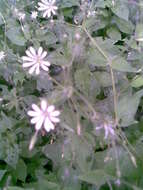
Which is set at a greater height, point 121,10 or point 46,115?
point 121,10

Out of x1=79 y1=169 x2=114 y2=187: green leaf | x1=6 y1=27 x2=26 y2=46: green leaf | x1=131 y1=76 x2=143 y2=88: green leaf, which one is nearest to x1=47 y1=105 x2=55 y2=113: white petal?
x1=79 y1=169 x2=114 y2=187: green leaf

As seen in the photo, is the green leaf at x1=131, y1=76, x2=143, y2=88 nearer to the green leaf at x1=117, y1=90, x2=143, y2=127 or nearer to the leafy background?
the leafy background

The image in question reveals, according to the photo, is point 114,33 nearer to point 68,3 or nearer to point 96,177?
point 68,3

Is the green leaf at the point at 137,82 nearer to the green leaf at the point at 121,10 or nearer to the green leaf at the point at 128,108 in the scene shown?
the green leaf at the point at 128,108

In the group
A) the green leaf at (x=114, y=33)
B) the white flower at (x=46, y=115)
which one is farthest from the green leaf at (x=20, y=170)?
the green leaf at (x=114, y=33)

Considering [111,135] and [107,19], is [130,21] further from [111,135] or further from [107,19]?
[111,135]

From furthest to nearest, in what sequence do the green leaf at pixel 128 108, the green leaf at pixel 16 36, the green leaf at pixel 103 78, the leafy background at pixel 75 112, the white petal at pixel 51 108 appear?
1. the green leaf at pixel 16 36
2. the green leaf at pixel 103 78
3. the green leaf at pixel 128 108
4. the leafy background at pixel 75 112
5. the white petal at pixel 51 108

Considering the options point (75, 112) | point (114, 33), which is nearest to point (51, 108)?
point (75, 112)
